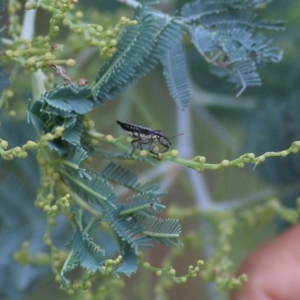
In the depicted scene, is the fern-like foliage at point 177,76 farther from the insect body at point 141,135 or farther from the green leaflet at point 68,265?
the green leaflet at point 68,265


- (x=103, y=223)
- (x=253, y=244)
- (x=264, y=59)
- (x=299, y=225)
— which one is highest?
(x=264, y=59)

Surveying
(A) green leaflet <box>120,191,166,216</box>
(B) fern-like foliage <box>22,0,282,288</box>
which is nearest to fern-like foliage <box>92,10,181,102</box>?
(B) fern-like foliage <box>22,0,282,288</box>

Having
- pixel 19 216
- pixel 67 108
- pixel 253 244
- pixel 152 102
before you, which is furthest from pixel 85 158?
pixel 152 102

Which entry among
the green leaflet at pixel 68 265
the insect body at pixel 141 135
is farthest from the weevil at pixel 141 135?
the green leaflet at pixel 68 265

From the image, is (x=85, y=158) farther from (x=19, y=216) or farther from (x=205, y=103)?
(x=205, y=103)

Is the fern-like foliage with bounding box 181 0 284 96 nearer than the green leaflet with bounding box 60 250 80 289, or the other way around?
the green leaflet with bounding box 60 250 80 289

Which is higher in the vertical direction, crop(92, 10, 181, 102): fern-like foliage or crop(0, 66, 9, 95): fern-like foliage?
crop(92, 10, 181, 102): fern-like foliage

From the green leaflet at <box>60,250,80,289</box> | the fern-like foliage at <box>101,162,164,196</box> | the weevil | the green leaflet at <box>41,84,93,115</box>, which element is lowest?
the green leaflet at <box>60,250,80,289</box>

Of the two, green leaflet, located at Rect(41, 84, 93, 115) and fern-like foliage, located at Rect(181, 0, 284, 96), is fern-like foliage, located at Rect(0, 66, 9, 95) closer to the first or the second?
green leaflet, located at Rect(41, 84, 93, 115)
